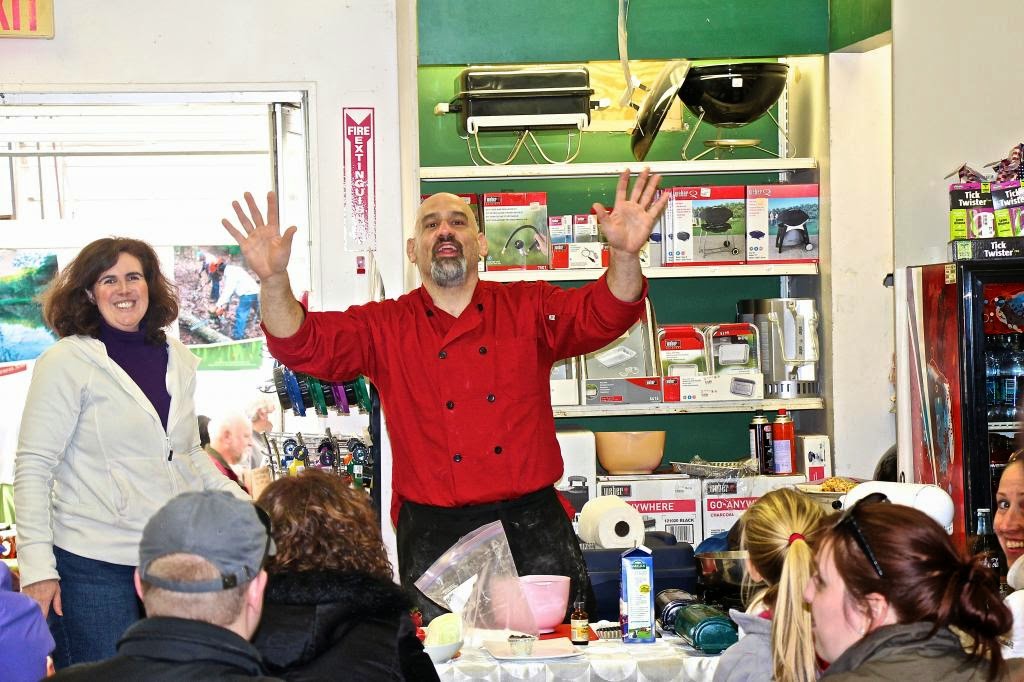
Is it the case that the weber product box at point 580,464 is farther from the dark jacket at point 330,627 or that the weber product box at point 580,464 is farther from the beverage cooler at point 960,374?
the dark jacket at point 330,627

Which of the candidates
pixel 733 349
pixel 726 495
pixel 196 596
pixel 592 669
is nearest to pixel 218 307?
pixel 733 349

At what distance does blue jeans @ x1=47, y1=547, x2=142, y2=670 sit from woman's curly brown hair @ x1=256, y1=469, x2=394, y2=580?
1.32 metres

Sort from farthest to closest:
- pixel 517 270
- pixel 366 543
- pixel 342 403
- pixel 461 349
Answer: pixel 517 270
pixel 342 403
pixel 461 349
pixel 366 543

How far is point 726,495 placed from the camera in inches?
211

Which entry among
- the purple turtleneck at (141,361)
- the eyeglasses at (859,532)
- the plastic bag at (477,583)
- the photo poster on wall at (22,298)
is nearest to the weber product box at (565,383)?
the purple turtleneck at (141,361)

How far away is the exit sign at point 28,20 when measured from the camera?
15.7 ft

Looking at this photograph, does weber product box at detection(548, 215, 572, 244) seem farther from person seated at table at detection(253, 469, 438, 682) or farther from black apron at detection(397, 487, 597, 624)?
person seated at table at detection(253, 469, 438, 682)

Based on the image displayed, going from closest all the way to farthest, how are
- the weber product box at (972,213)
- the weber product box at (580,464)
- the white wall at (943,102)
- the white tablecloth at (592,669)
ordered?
1. the white tablecloth at (592,669)
2. the weber product box at (972,213)
3. the white wall at (943,102)
4. the weber product box at (580,464)

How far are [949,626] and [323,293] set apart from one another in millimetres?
3436

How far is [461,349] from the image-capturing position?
157 inches

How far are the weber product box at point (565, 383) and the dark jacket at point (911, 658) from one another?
11.2 ft

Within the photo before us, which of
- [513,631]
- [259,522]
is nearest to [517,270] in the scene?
[513,631]

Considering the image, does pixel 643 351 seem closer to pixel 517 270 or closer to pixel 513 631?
pixel 517 270

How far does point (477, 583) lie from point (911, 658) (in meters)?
1.50
